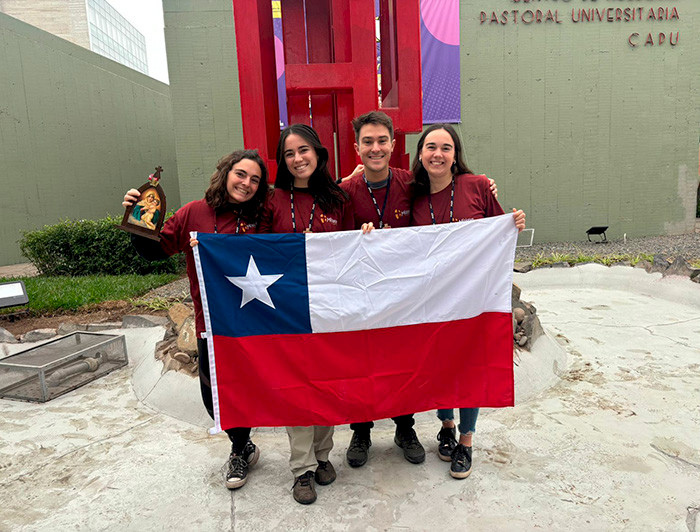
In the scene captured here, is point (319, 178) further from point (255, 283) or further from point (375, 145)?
point (255, 283)

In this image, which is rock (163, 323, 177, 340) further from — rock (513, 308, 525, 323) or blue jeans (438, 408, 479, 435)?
rock (513, 308, 525, 323)

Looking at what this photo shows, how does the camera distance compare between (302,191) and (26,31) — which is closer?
(302,191)

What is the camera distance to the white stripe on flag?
2301mm

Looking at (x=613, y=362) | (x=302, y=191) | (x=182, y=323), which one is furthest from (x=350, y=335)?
(x=613, y=362)

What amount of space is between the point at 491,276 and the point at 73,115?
1128 cm

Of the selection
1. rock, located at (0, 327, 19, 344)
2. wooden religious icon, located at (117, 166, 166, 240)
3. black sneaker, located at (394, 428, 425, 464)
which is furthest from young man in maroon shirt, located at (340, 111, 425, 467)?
rock, located at (0, 327, 19, 344)

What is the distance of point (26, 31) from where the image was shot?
970 cm

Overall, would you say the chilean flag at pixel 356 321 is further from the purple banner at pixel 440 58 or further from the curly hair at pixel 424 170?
the purple banner at pixel 440 58

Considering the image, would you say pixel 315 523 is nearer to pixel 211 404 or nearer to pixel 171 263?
pixel 211 404

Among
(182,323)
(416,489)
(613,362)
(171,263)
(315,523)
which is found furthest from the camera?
(171,263)

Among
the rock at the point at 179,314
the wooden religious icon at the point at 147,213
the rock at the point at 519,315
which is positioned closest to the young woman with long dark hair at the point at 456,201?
the wooden religious icon at the point at 147,213

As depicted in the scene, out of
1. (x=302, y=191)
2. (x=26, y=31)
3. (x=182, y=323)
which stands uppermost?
(x=26, y=31)

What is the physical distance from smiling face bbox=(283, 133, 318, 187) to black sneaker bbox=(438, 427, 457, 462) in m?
1.49

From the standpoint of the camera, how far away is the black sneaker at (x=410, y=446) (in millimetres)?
2496
